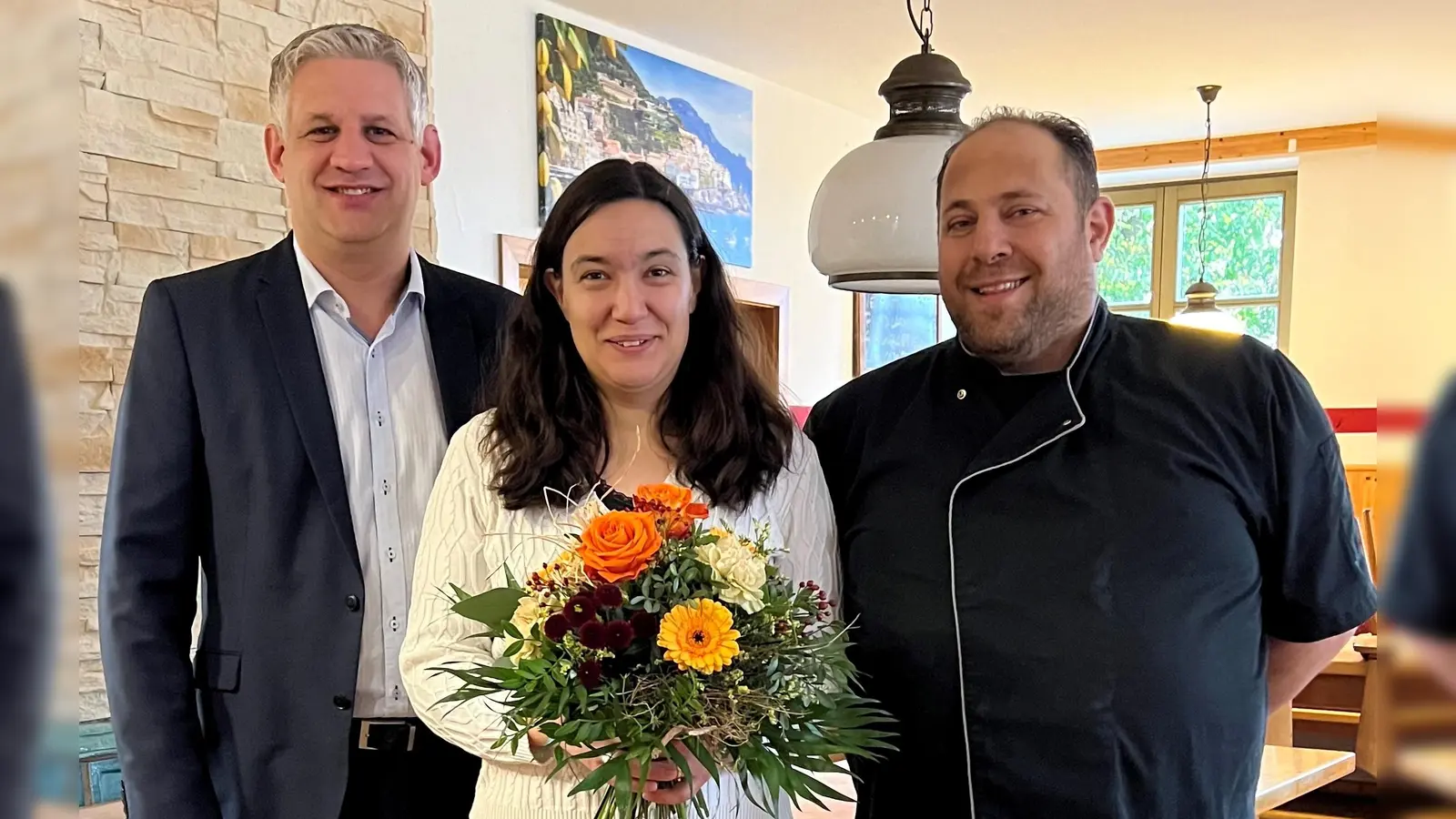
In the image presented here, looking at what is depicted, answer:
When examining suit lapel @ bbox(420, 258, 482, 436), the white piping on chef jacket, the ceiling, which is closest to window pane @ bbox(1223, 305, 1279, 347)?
the ceiling

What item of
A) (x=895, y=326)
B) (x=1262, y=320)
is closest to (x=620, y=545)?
(x=895, y=326)

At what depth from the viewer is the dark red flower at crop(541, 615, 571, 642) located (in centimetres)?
120

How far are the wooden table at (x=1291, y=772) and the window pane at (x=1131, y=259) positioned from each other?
237 inches

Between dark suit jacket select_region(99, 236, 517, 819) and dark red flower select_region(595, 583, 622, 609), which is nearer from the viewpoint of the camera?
dark red flower select_region(595, 583, 622, 609)

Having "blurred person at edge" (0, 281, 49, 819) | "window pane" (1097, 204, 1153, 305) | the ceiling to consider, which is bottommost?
"blurred person at edge" (0, 281, 49, 819)

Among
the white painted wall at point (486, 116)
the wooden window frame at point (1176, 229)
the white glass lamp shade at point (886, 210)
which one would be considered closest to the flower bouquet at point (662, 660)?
the white glass lamp shade at point (886, 210)

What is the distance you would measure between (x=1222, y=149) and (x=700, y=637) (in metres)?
7.13

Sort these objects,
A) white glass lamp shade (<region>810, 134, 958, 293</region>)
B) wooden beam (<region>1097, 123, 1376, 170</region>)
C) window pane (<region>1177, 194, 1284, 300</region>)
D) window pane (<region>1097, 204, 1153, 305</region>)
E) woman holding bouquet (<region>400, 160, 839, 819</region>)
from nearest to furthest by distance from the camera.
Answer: woman holding bouquet (<region>400, 160, 839, 819</region>) < white glass lamp shade (<region>810, 134, 958, 293</region>) < wooden beam (<region>1097, 123, 1376, 170</region>) < window pane (<region>1177, 194, 1284, 300</region>) < window pane (<region>1097, 204, 1153, 305</region>)

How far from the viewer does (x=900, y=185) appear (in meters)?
2.01

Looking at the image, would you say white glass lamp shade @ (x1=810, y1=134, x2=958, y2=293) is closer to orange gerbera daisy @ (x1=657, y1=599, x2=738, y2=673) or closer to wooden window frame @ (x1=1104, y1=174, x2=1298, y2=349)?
orange gerbera daisy @ (x1=657, y1=599, x2=738, y2=673)

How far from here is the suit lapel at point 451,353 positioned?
1724mm

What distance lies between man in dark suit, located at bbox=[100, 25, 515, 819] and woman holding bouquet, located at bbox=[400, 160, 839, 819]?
6.3 inches

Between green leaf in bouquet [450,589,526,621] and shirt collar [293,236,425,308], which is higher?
shirt collar [293,236,425,308]

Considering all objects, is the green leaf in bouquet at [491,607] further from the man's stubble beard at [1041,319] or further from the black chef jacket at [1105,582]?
the man's stubble beard at [1041,319]
